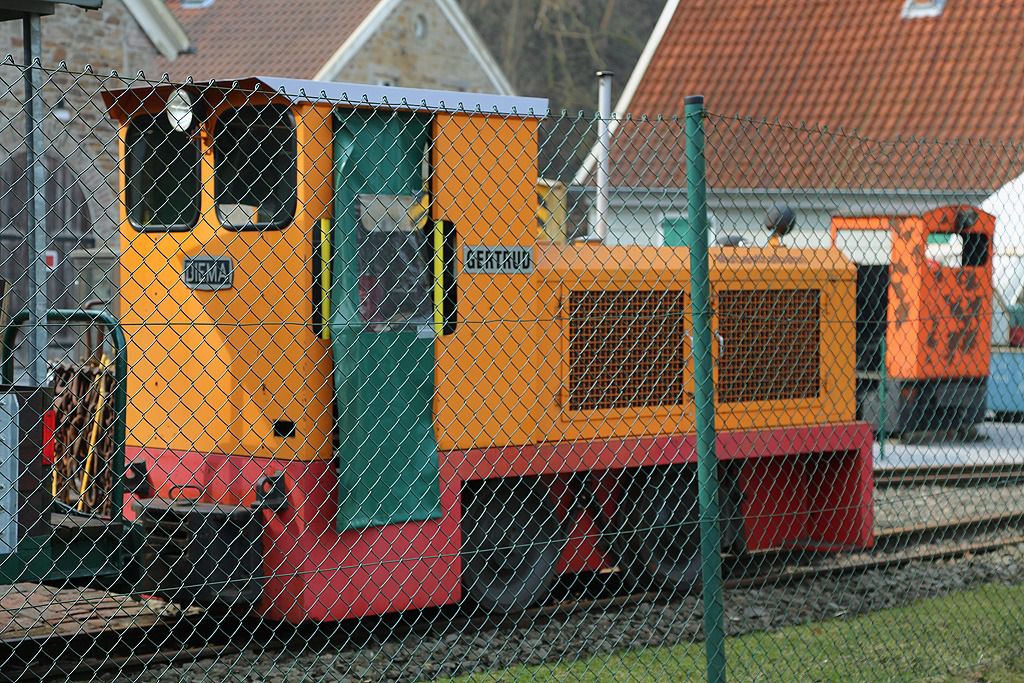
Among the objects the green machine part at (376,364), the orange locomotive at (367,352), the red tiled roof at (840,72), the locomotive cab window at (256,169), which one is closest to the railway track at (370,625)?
the orange locomotive at (367,352)

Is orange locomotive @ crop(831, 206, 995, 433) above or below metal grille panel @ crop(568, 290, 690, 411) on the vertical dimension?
below

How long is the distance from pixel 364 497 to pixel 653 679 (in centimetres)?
148

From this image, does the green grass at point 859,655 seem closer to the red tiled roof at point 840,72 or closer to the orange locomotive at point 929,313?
the orange locomotive at point 929,313

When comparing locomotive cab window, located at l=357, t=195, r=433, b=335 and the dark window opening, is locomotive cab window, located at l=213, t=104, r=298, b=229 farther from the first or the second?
the dark window opening

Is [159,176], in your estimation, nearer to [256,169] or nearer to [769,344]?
[256,169]

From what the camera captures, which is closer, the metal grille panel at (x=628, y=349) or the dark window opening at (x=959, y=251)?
the metal grille panel at (x=628, y=349)

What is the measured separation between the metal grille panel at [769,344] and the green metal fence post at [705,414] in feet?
10.1

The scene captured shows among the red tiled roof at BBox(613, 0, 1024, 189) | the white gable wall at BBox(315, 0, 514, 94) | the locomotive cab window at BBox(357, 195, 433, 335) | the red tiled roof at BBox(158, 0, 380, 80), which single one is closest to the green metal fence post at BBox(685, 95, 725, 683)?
the locomotive cab window at BBox(357, 195, 433, 335)

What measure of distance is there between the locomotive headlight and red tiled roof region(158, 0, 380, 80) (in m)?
23.4

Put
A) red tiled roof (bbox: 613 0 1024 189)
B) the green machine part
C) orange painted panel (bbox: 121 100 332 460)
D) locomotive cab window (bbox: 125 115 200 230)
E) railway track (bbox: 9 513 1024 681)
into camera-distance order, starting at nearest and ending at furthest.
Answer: railway track (bbox: 9 513 1024 681) < the green machine part < orange painted panel (bbox: 121 100 332 460) < locomotive cab window (bbox: 125 115 200 230) < red tiled roof (bbox: 613 0 1024 189)

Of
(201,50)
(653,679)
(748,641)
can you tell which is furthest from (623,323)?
(201,50)

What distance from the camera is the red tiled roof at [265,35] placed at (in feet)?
100

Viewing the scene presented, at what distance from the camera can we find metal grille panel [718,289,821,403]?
812 centimetres

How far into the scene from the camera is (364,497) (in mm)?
6324
